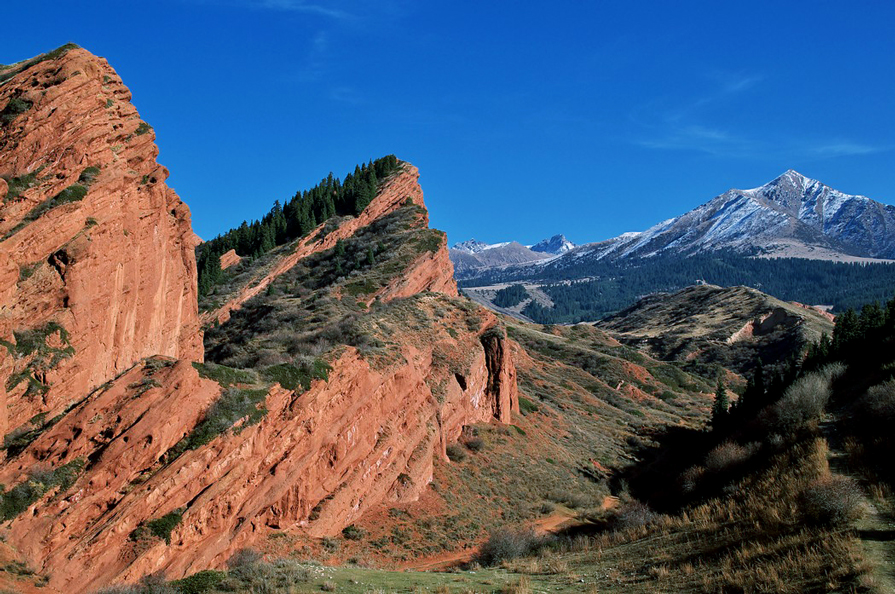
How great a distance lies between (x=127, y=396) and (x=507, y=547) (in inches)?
731

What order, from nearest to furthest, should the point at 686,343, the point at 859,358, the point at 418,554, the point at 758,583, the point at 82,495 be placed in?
the point at 758,583 < the point at 82,495 < the point at 418,554 < the point at 859,358 < the point at 686,343

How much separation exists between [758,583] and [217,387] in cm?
2284

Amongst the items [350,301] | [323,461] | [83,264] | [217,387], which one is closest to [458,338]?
[350,301]

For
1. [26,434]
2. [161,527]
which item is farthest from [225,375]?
[26,434]

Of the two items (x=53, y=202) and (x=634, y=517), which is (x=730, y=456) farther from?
(x=53, y=202)

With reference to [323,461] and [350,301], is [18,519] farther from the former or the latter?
[350,301]

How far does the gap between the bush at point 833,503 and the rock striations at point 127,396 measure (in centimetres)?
2152

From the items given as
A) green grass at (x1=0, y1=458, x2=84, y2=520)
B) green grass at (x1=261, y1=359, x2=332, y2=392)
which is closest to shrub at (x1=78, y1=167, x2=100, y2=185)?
green grass at (x1=261, y1=359, x2=332, y2=392)

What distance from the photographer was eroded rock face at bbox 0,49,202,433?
984 inches

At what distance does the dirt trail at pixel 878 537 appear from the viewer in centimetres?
1540

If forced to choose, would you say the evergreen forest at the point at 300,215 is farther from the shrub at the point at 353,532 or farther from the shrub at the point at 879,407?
the shrub at the point at 879,407

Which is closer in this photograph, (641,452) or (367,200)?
(641,452)

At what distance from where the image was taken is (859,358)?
45.7 metres

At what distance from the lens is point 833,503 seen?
64.5 feet
